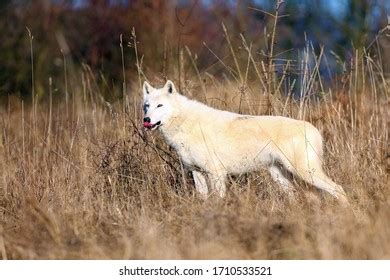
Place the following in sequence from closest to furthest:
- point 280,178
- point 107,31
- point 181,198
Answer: point 181,198 → point 280,178 → point 107,31

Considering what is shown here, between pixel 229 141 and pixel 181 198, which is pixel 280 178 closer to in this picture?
pixel 229 141

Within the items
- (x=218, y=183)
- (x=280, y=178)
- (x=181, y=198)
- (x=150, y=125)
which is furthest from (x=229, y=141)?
(x=181, y=198)

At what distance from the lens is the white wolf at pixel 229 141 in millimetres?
6402

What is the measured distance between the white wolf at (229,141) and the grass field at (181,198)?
0.13 meters

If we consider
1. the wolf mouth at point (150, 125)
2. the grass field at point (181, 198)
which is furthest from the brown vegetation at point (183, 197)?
the wolf mouth at point (150, 125)

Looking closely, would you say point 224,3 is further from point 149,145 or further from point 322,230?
point 322,230

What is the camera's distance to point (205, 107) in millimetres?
7027

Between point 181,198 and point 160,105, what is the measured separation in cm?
119

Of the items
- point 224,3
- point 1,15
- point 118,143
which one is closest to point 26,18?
point 1,15

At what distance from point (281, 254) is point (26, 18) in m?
14.8

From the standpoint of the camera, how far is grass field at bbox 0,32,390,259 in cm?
475

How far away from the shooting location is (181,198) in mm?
6074

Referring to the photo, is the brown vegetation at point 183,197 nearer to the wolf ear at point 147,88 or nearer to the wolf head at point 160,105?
the wolf head at point 160,105

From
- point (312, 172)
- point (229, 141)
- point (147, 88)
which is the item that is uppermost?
point (147, 88)
